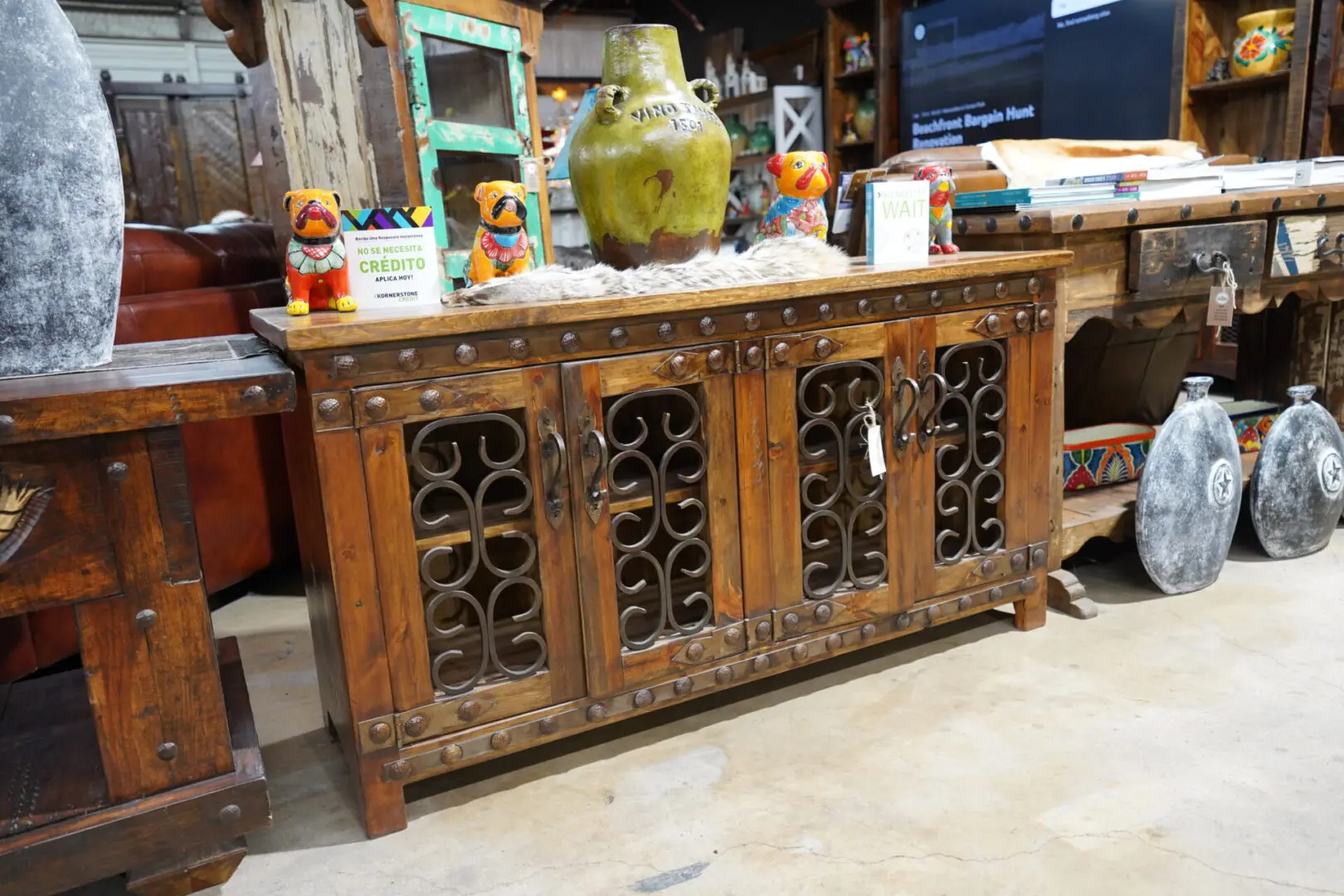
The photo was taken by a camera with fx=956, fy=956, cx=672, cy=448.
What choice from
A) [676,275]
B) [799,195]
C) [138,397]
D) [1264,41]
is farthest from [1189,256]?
[138,397]

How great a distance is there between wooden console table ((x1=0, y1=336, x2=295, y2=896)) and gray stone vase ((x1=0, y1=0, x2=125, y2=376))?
60 mm

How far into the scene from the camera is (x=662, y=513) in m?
1.59

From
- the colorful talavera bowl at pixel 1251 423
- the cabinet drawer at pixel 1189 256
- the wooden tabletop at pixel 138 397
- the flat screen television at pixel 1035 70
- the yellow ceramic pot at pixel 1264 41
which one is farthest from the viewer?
the flat screen television at pixel 1035 70

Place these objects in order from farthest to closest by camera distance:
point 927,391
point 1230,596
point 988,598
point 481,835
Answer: point 1230,596
point 988,598
point 927,391
point 481,835

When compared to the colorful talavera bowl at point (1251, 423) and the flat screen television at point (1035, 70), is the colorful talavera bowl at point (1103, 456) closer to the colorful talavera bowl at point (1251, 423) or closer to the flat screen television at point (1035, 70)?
the colorful talavera bowl at point (1251, 423)

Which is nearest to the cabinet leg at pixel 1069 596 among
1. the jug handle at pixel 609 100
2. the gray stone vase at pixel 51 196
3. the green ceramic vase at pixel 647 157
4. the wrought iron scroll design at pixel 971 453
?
the wrought iron scroll design at pixel 971 453

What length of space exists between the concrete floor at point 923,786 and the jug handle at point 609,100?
3.51 ft

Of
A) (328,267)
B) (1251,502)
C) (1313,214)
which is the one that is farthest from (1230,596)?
(328,267)

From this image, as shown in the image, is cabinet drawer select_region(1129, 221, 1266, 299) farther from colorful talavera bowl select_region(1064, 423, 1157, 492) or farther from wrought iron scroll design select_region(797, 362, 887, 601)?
wrought iron scroll design select_region(797, 362, 887, 601)

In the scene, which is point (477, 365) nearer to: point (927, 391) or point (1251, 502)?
point (927, 391)

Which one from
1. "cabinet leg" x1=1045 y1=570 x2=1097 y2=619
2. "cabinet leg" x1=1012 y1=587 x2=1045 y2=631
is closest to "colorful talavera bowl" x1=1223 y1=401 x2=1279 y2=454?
"cabinet leg" x1=1045 y1=570 x2=1097 y2=619

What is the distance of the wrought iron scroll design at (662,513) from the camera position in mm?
1564

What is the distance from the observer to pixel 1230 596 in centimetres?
213

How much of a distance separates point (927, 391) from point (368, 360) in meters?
1.01
